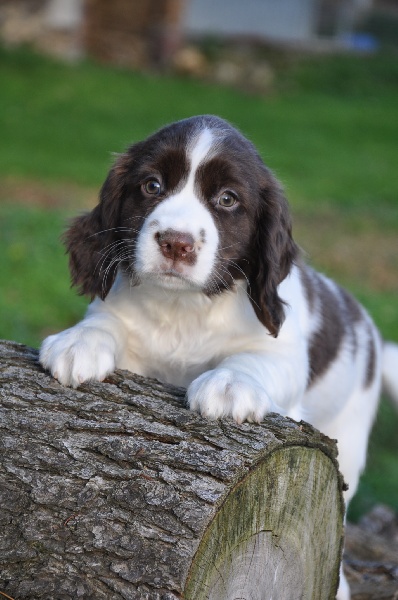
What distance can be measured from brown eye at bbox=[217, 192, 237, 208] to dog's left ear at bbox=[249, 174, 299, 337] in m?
0.18

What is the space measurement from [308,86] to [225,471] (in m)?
25.9

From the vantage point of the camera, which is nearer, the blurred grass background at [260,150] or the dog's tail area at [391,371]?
the dog's tail area at [391,371]

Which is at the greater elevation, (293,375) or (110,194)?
(110,194)

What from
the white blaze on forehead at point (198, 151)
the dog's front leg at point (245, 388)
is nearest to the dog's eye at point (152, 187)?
the white blaze on forehead at point (198, 151)

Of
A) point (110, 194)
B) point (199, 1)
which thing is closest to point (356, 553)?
Result: point (110, 194)

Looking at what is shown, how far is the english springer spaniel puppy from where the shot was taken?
363cm

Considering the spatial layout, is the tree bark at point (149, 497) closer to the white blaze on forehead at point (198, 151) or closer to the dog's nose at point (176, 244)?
the dog's nose at point (176, 244)

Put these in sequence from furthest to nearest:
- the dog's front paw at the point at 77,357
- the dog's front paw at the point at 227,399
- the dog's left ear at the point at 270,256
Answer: the dog's left ear at the point at 270,256, the dog's front paw at the point at 77,357, the dog's front paw at the point at 227,399

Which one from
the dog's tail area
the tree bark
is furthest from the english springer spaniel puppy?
the dog's tail area

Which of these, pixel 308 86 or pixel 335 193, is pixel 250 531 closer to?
pixel 335 193

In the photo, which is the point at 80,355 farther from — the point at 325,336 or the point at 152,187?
the point at 325,336

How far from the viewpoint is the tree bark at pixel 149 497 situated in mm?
2949

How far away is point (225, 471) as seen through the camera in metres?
3.07

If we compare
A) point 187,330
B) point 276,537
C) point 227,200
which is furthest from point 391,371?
point 276,537
